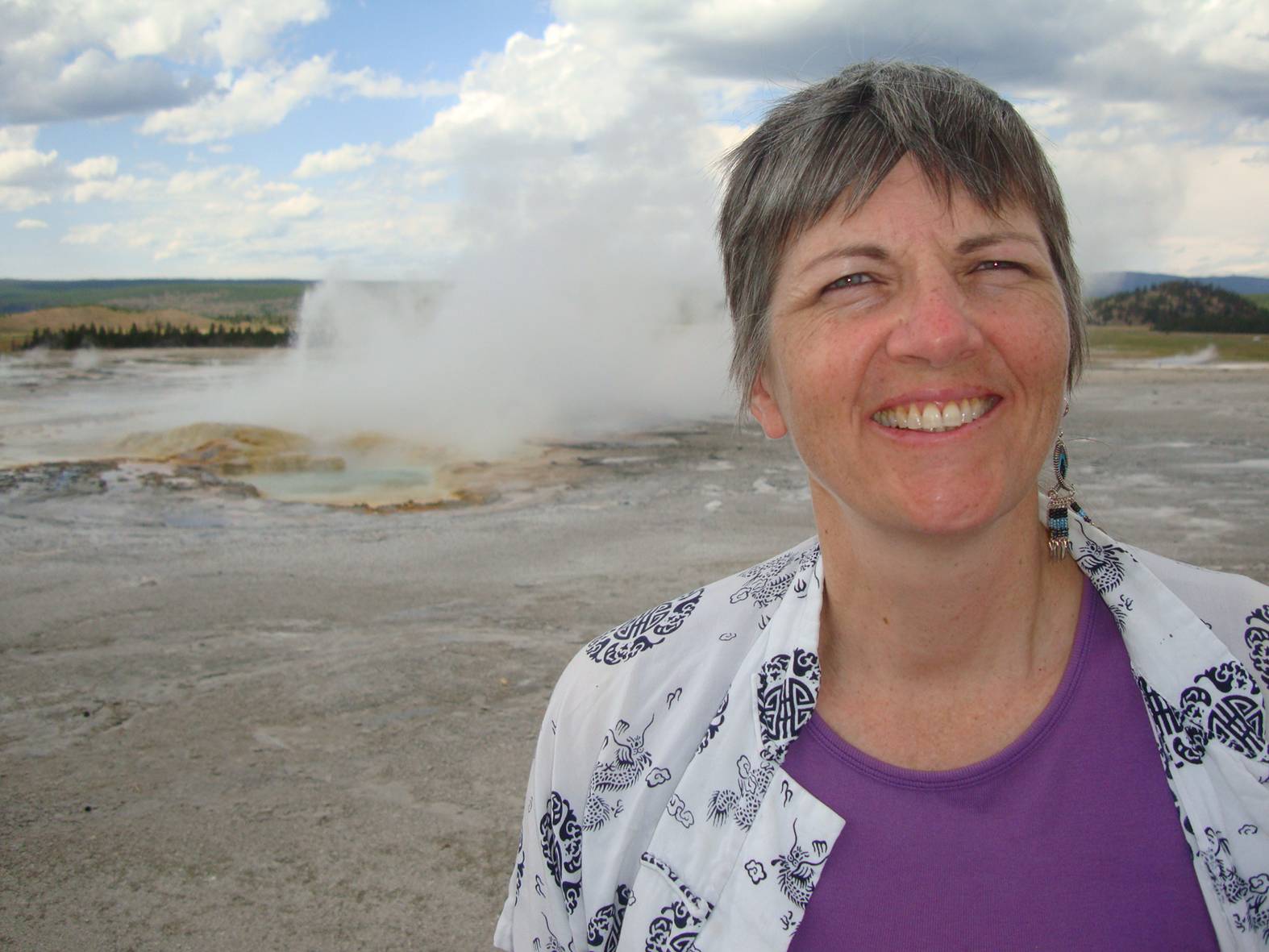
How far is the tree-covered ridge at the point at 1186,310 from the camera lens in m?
40.3

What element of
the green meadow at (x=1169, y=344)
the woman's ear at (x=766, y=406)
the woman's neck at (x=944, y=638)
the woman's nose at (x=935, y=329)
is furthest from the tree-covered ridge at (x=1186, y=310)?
the woman's nose at (x=935, y=329)

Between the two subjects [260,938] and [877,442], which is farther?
[260,938]

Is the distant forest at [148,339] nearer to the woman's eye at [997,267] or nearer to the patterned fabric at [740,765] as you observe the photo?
the patterned fabric at [740,765]

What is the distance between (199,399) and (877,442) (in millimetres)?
18113

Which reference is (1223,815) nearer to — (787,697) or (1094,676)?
(1094,676)

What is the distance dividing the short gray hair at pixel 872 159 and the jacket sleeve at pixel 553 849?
79 centimetres

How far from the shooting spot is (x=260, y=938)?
3.47 m

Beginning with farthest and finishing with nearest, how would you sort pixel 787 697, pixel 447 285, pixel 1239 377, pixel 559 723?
pixel 1239 377
pixel 447 285
pixel 559 723
pixel 787 697

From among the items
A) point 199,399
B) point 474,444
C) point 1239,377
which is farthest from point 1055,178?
point 1239,377

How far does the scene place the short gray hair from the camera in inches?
67.7

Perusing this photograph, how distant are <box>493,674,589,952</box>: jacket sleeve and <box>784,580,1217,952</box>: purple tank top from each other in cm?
38

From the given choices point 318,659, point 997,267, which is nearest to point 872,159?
point 997,267

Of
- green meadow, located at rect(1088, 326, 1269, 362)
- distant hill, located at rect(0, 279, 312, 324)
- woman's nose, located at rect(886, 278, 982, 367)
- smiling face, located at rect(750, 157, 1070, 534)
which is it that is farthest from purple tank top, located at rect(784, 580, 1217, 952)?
distant hill, located at rect(0, 279, 312, 324)

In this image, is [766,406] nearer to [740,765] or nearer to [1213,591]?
[740,765]
